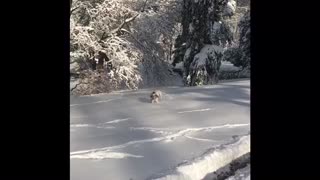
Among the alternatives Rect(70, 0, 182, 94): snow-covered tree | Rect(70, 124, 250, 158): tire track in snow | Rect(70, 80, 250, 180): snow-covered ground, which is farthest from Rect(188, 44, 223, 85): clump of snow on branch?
Rect(70, 124, 250, 158): tire track in snow

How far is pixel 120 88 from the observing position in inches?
550

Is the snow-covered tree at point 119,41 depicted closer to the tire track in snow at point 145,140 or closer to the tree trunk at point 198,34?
the tree trunk at point 198,34

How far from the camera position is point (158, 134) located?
715 cm

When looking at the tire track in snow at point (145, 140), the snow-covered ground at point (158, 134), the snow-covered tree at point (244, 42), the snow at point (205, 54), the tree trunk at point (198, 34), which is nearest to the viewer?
the snow-covered ground at point (158, 134)

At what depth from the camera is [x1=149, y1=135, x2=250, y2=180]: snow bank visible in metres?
5.23

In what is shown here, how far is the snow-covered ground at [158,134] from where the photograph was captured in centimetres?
561

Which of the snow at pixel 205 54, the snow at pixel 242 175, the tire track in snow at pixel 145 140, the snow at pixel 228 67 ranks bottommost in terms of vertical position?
the snow at pixel 242 175

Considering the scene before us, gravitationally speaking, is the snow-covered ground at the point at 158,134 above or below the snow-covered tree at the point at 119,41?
below

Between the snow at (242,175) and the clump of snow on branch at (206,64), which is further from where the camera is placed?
the clump of snow on branch at (206,64)

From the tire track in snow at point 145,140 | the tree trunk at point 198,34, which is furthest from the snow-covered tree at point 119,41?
the tire track in snow at point 145,140

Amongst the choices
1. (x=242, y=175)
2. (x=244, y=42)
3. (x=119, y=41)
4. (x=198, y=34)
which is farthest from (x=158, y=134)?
(x=244, y=42)

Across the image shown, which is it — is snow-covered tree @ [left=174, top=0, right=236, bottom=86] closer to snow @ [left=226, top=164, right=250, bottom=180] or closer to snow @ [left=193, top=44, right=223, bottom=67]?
snow @ [left=193, top=44, right=223, bottom=67]

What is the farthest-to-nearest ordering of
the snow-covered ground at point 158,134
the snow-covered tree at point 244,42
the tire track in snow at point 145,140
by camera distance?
the snow-covered tree at point 244,42
the tire track in snow at point 145,140
the snow-covered ground at point 158,134
